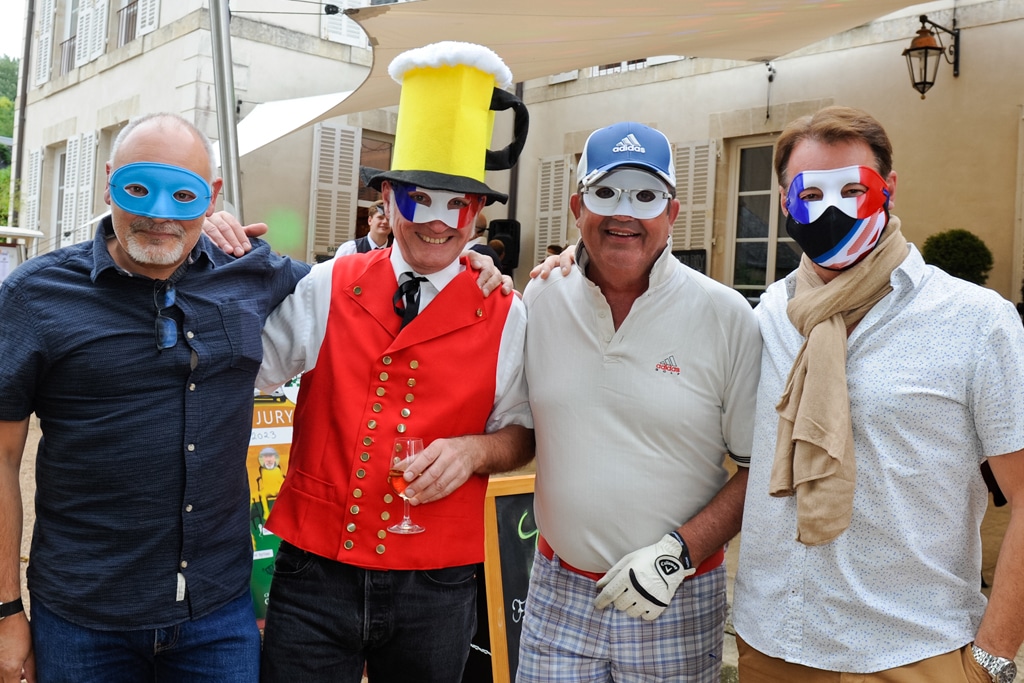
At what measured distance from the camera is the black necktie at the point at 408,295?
86.4 inches

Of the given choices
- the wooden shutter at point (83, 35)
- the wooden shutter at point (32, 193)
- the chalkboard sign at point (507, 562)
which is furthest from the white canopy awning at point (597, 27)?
the wooden shutter at point (32, 193)

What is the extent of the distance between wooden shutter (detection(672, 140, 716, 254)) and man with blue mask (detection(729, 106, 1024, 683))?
721 cm

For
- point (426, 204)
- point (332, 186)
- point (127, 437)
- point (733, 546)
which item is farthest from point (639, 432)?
Result: point (332, 186)

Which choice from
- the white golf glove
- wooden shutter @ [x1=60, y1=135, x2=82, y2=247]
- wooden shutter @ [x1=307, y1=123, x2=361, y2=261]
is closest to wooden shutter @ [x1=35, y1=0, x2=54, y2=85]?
wooden shutter @ [x1=60, y1=135, x2=82, y2=247]

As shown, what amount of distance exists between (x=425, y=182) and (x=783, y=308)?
34.7 inches

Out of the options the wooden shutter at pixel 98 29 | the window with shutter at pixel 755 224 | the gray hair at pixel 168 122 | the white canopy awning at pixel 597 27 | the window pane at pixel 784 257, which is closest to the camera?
the gray hair at pixel 168 122

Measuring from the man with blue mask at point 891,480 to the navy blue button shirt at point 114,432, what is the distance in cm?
120

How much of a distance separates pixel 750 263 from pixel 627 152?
23.1 feet

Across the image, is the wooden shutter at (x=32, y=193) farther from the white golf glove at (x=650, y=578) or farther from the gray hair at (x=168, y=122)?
the white golf glove at (x=650, y=578)

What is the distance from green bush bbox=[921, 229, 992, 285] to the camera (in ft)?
Result: 22.9

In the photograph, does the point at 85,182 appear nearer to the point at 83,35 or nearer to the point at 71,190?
the point at 71,190

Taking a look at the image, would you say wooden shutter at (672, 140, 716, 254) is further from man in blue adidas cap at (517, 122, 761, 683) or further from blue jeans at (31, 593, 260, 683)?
blue jeans at (31, 593, 260, 683)

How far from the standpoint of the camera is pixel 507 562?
10.9ft

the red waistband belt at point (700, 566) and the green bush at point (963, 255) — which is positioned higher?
the green bush at point (963, 255)
